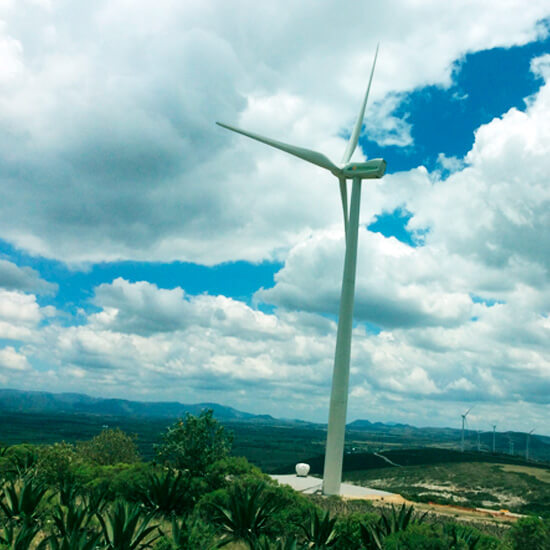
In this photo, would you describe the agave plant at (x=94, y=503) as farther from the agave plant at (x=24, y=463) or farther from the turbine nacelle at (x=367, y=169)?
A: the turbine nacelle at (x=367, y=169)

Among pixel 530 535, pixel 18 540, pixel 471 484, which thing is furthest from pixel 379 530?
pixel 471 484

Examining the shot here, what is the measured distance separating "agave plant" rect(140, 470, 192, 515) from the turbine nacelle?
2651 centimetres

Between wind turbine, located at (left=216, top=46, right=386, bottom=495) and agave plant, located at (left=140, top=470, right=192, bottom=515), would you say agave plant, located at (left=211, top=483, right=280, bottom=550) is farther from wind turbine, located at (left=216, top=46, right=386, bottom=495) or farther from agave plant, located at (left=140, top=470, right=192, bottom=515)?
wind turbine, located at (left=216, top=46, right=386, bottom=495)

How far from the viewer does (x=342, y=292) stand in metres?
38.8

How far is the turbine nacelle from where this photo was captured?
1606 inches

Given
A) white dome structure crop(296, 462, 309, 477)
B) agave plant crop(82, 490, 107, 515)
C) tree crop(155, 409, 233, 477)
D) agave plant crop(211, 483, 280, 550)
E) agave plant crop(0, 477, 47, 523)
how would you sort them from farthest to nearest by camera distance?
white dome structure crop(296, 462, 309, 477)
tree crop(155, 409, 233, 477)
agave plant crop(211, 483, 280, 550)
agave plant crop(0, 477, 47, 523)
agave plant crop(82, 490, 107, 515)

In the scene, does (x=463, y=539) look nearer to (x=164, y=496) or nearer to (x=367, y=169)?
(x=164, y=496)

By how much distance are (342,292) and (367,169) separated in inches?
382

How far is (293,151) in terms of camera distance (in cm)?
4197

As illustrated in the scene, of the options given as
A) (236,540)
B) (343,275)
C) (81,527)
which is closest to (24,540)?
(81,527)

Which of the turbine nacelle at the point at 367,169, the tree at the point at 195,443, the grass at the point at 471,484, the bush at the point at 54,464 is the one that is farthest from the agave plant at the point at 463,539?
the turbine nacelle at the point at 367,169

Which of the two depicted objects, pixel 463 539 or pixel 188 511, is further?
pixel 188 511

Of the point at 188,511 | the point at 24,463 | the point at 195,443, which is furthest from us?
the point at 195,443

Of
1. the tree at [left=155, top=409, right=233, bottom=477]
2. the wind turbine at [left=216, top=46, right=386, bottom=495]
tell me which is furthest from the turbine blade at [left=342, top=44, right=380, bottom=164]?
the tree at [left=155, top=409, right=233, bottom=477]
